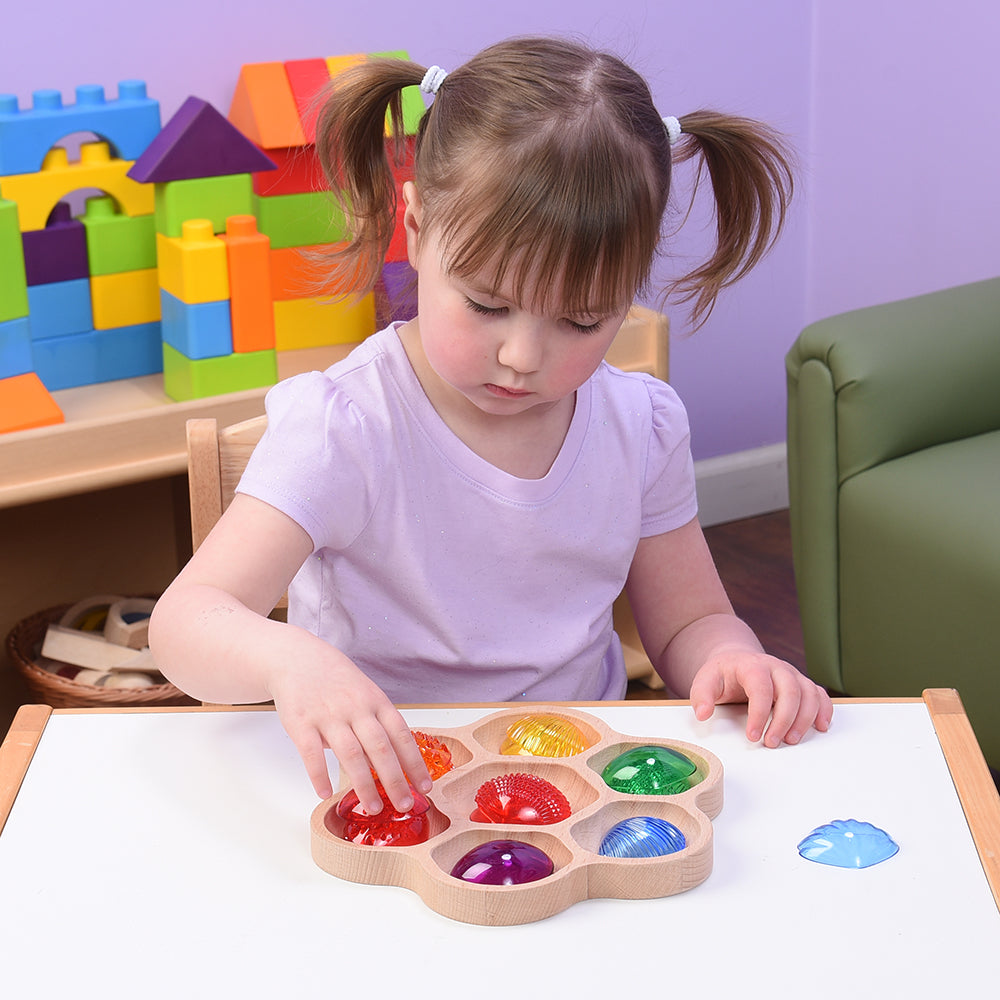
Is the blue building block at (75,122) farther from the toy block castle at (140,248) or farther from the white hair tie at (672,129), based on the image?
the white hair tie at (672,129)

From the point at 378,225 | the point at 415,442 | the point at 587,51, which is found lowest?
the point at 415,442

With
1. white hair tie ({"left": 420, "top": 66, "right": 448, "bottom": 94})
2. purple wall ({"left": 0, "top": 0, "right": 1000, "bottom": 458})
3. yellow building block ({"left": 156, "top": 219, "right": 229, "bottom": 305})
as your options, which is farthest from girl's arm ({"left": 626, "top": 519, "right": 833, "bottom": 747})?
purple wall ({"left": 0, "top": 0, "right": 1000, "bottom": 458})

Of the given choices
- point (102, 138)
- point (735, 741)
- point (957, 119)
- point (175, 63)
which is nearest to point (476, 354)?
point (735, 741)

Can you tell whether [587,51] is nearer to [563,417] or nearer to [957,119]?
[563,417]

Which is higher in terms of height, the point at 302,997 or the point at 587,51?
the point at 587,51

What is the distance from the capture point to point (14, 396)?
1.49 m

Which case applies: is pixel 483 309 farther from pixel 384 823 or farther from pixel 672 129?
pixel 384 823

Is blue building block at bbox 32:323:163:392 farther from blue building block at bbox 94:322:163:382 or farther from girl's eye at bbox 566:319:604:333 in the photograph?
girl's eye at bbox 566:319:604:333

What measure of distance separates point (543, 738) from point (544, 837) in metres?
0.09

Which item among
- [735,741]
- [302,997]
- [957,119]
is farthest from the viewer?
[957,119]

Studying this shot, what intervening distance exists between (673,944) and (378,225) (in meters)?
0.61

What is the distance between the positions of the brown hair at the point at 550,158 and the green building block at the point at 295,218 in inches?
31.6

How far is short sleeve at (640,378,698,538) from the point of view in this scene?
104 centimetres

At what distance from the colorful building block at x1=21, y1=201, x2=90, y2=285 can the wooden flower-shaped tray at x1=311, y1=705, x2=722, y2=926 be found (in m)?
1.08
